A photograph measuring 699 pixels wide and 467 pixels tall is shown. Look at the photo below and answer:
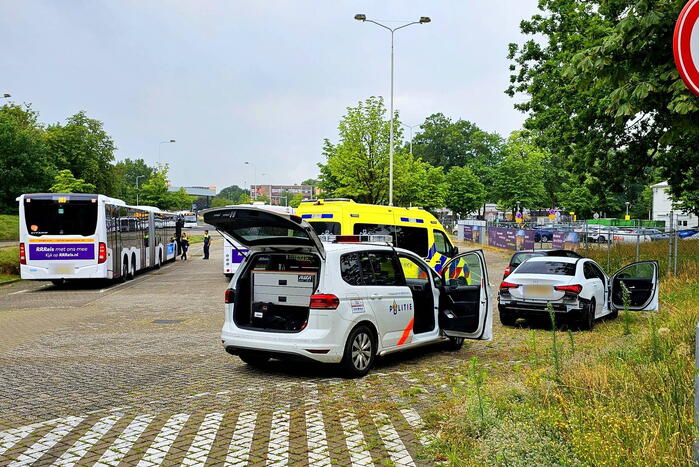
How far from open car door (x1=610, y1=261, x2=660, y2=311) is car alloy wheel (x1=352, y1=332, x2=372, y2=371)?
5805 mm

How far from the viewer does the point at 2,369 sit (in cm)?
890

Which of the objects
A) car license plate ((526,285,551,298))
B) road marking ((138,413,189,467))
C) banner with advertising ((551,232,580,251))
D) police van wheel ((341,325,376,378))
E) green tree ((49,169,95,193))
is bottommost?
road marking ((138,413,189,467))

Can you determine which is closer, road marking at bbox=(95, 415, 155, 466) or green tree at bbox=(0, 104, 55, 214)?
road marking at bbox=(95, 415, 155, 466)

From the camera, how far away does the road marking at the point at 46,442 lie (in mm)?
5273

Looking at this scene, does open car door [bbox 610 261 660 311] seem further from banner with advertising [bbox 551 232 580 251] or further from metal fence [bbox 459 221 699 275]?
banner with advertising [bbox 551 232 580 251]

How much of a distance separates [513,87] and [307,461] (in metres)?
23.3

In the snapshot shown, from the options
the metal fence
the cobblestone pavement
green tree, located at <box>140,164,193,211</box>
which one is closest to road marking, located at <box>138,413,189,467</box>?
the cobblestone pavement

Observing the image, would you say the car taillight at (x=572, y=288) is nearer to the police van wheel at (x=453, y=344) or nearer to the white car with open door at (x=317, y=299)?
the police van wheel at (x=453, y=344)

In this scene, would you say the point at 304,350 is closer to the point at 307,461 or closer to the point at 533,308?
the point at 307,461

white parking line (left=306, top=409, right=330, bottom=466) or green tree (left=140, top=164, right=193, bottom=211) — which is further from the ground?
green tree (left=140, top=164, right=193, bottom=211)

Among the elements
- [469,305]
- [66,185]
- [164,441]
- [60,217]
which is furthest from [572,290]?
[66,185]

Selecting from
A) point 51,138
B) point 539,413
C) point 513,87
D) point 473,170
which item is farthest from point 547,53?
point 473,170

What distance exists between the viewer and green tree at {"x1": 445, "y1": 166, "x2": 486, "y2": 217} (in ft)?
265

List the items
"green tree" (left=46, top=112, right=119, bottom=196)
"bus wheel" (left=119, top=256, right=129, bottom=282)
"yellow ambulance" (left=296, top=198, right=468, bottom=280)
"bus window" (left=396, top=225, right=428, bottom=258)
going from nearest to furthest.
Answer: "yellow ambulance" (left=296, top=198, right=468, bottom=280) → "bus window" (left=396, top=225, right=428, bottom=258) → "bus wheel" (left=119, top=256, right=129, bottom=282) → "green tree" (left=46, top=112, right=119, bottom=196)
